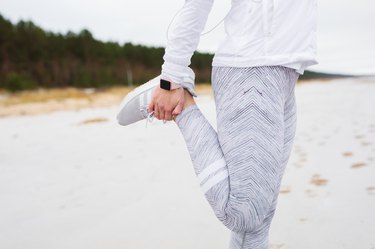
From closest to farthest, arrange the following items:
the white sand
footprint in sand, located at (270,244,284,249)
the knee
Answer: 1. the knee
2. footprint in sand, located at (270,244,284,249)
3. the white sand

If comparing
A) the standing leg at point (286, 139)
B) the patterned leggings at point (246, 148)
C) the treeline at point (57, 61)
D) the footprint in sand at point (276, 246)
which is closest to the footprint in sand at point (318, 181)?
the footprint in sand at point (276, 246)

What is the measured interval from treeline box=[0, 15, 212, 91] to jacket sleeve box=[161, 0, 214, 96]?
16.0 metres

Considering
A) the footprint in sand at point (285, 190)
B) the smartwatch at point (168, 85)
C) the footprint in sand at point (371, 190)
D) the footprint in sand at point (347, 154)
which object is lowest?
the footprint in sand at point (347, 154)

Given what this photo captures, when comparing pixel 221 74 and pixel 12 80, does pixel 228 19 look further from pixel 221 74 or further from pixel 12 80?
pixel 12 80

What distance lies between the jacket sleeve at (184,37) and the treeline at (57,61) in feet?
52.4

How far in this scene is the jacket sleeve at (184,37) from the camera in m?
0.90

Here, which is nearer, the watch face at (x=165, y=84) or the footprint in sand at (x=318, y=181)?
the watch face at (x=165, y=84)

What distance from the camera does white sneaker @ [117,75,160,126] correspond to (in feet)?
3.43

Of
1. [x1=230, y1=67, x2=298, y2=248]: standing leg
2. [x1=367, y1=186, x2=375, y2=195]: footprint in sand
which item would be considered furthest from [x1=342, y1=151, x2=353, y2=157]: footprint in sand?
[x1=230, y1=67, x2=298, y2=248]: standing leg

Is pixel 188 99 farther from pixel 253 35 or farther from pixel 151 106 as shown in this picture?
pixel 253 35

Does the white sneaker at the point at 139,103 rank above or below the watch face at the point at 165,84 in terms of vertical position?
below

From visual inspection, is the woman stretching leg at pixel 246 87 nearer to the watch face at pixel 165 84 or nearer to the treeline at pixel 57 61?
the watch face at pixel 165 84

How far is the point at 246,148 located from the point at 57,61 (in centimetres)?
1998

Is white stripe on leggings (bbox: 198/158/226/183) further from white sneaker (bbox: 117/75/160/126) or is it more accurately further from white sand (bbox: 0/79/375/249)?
white sand (bbox: 0/79/375/249)
